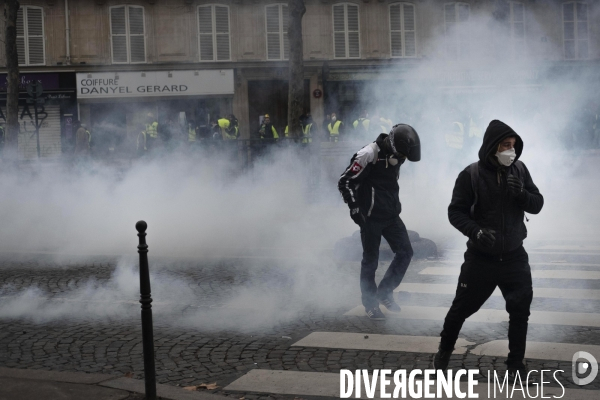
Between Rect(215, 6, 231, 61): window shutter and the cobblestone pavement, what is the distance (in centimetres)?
2024

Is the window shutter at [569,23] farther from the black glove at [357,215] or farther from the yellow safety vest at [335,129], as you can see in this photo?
the yellow safety vest at [335,129]

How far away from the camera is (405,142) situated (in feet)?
20.4

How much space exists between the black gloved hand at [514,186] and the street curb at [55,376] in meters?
2.54

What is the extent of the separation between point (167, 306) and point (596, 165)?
987 cm

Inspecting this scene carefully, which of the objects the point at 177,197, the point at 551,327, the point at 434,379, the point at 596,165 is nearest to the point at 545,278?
the point at 551,327

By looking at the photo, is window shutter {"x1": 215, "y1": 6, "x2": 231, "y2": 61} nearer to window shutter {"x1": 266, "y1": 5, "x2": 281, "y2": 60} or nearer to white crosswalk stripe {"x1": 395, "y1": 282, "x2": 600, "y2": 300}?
window shutter {"x1": 266, "y1": 5, "x2": 281, "y2": 60}

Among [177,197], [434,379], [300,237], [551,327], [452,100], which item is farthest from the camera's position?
[452,100]

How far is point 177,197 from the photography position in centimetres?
1273

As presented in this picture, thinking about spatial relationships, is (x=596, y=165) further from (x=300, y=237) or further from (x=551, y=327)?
(x=551, y=327)

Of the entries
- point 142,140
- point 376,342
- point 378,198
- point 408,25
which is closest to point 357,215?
point 378,198

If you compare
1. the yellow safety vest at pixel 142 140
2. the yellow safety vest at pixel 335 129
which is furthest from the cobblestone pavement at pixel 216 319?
the yellow safety vest at pixel 335 129

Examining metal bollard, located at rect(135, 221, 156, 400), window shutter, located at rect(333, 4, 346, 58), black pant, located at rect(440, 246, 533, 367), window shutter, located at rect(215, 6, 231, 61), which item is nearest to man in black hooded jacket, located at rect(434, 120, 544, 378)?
black pant, located at rect(440, 246, 533, 367)

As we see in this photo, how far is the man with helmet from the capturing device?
6305 millimetres

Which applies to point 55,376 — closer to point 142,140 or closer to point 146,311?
point 146,311
